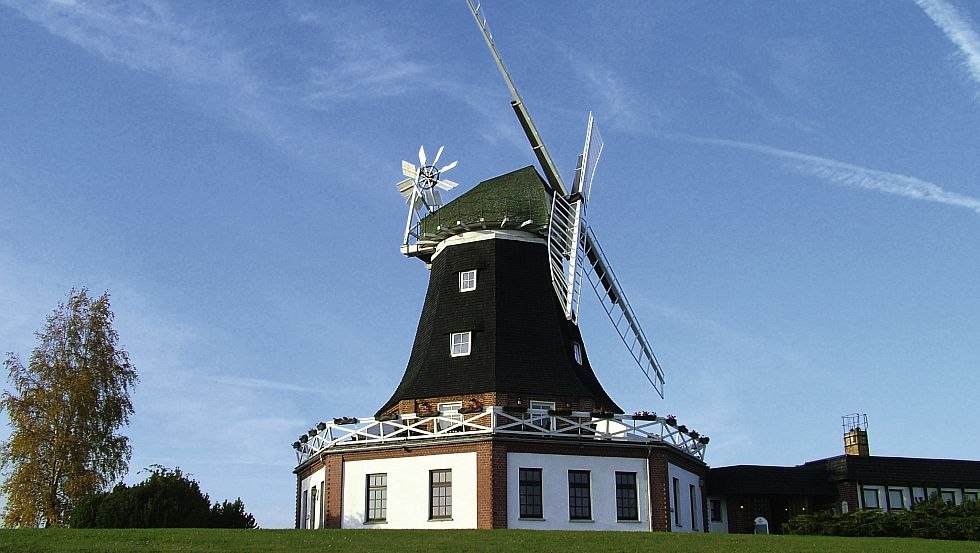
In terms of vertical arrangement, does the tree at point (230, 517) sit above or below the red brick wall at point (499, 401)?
below

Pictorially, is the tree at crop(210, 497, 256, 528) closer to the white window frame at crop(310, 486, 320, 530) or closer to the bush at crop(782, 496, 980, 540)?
the white window frame at crop(310, 486, 320, 530)

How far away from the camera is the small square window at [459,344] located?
34.4m

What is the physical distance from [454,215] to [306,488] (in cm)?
1118

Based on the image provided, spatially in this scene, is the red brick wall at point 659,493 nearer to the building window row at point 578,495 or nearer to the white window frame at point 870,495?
the building window row at point 578,495

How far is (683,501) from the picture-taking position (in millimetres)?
32594

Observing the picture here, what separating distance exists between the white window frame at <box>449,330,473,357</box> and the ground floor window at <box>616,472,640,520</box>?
22.4ft

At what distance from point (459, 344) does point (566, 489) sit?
6.78 metres

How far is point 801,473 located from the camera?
3597 centimetres

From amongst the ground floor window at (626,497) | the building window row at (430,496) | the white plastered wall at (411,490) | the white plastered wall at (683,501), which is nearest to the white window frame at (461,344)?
the white plastered wall at (411,490)

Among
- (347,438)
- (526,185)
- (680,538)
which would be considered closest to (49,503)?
(347,438)

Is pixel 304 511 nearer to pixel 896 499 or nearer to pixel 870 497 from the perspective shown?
pixel 870 497

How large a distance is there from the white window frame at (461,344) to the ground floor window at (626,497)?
22.4 feet

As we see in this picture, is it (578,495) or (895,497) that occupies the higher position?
(895,497)

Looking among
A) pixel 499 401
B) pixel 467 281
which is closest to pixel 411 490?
pixel 499 401
